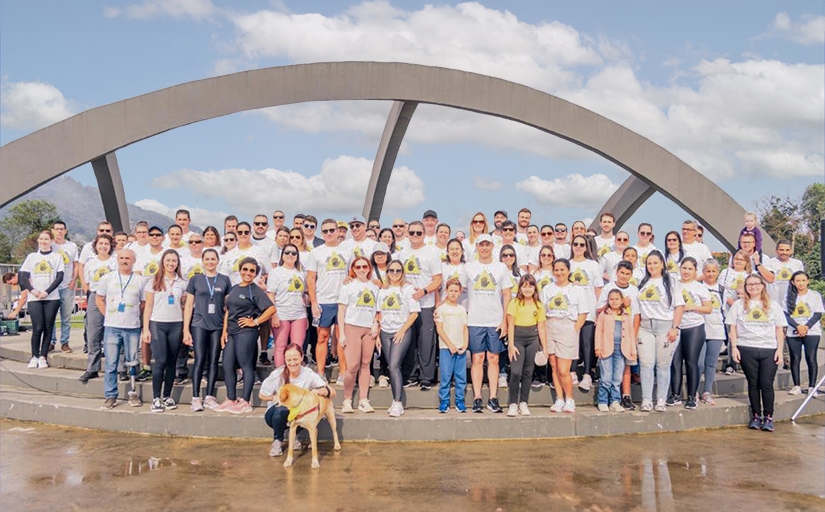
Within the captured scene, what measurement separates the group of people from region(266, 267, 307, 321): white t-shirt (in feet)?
0.04

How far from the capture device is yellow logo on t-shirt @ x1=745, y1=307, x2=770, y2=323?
625 cm

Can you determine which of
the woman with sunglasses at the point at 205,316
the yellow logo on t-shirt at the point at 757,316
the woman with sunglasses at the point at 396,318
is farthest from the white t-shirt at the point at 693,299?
the woman with sunglasses at the point at 205,316

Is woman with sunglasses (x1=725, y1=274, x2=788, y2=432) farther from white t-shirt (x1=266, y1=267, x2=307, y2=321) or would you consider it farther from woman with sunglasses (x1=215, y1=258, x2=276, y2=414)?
woman with sunglasses (x1=215, y1=258, x2=276, y2=414)

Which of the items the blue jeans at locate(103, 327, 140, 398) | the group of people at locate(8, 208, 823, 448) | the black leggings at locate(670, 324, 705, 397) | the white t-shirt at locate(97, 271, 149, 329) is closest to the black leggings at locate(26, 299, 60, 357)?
the group of people at locate(8, 208, 823, 448)

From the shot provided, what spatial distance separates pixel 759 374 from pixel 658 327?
1.08 meters

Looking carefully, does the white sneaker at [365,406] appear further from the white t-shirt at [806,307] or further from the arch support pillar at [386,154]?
the arch support pillar at [386,154]

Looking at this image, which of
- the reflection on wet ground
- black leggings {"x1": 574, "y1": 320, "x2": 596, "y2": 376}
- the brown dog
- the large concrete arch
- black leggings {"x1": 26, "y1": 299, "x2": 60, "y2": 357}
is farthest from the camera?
the large concrete arch

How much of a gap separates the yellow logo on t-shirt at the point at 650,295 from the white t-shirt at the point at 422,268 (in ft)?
6.86

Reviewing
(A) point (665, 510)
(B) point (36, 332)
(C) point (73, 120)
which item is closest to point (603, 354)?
(A) point (665, 510)

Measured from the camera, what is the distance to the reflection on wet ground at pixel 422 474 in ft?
13.8

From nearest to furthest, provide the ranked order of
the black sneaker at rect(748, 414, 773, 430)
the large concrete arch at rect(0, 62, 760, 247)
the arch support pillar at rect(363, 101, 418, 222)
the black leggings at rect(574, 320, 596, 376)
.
Result: the black sneaker at rect(748, 414, 773, 430) → the black leggings at rect(574, 320, 596, 376) → the large concrete arch at rect(0, 62, 760, 247) → the arch support pillar at rect(363, 101, 418, 222)

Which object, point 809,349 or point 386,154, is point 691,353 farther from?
point 386,154

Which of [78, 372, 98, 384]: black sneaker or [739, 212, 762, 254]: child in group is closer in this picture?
[78, 372, 98, 384]: black sneaker

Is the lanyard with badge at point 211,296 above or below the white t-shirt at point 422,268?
below
